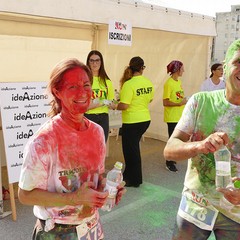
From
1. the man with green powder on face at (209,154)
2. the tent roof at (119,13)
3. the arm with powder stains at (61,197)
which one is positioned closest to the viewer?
the arm with powder stains at (61,197)

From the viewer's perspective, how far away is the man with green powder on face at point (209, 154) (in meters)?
1.73

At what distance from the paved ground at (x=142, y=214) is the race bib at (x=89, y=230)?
5.29 feet

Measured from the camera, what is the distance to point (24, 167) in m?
1.43

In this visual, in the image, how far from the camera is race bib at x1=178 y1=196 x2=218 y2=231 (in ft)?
5.78

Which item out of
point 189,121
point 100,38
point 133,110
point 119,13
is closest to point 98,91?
point 133,110

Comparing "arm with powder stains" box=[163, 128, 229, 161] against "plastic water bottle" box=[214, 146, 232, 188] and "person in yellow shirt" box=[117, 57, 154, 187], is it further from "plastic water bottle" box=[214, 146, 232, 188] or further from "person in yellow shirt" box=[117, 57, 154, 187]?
"person in yellow shirt" box=[117, 57, 154, 187]

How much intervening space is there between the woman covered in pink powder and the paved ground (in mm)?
1797

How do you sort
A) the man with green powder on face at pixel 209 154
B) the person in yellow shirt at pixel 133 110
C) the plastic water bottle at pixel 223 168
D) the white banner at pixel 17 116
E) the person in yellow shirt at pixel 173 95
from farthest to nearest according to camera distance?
1. the person in yellow shirt at pixel 173 95
2. the person in yellow shirt at pixel 133 110
3. the white banner at pixel 17 116
4. the man with green powder on face at pixel 209 154
5. the plastic water bottle at pixel 223 168

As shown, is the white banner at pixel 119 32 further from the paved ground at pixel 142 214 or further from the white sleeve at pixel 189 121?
the white sleeve at pixel 189 121

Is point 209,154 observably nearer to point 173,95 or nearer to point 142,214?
point 142,214

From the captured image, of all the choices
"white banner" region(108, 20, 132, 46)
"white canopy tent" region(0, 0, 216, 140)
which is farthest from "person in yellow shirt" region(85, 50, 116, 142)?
"white canopy tent" region(0, 0, 216, 140)

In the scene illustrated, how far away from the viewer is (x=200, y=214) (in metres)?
1.78

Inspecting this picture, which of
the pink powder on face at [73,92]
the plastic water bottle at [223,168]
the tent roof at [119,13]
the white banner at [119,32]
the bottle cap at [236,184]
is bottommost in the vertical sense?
the bottle cap at [236,184]

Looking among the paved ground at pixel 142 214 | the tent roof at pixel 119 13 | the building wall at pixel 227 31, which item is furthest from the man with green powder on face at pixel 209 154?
the building wall at pixel 227 31
